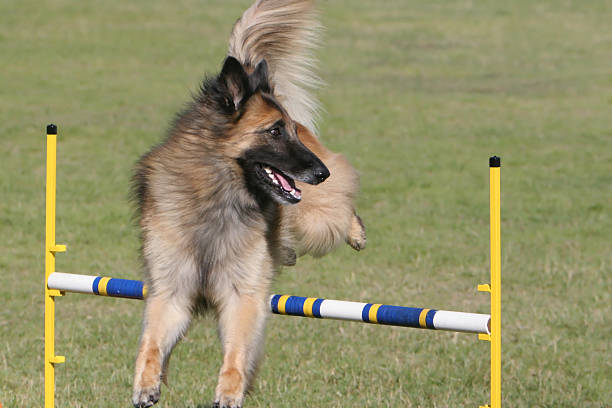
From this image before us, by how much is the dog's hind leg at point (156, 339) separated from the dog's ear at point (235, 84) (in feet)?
3.28

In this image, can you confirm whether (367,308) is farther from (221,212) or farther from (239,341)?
(221,212)

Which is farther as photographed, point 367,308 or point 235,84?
point 367,308

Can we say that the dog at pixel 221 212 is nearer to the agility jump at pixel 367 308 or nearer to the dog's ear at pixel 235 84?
the dog's ear at pixel 235 84

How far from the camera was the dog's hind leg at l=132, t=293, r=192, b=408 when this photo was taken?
4453 mm

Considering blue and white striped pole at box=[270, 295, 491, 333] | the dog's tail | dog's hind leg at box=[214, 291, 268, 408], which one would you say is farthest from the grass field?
dog's hind leg at box=[214, 291, 268, 408]

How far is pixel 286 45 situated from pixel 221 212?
4.98ft

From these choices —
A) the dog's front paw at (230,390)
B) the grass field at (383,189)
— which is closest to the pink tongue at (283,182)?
the dog's front paw at (230,390)

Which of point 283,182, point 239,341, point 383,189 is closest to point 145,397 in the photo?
point 239,341

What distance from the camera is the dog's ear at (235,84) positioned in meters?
4.67

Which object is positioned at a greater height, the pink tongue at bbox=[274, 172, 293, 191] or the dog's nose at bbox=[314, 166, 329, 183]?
the dog's nose at bbox=[314, 166, 329, 183]

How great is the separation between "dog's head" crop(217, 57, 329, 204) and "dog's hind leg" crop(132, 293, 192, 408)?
72cm

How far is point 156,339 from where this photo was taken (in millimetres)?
4676

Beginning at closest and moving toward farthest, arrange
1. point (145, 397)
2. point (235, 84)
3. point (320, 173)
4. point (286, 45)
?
point (145, 397) → point (320, 173) → point (235, 84) → point (286, 45)

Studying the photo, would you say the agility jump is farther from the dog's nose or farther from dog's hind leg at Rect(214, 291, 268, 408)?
the dog's nose
